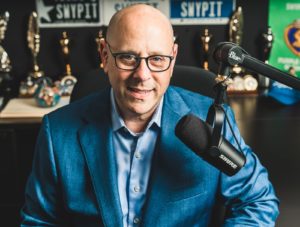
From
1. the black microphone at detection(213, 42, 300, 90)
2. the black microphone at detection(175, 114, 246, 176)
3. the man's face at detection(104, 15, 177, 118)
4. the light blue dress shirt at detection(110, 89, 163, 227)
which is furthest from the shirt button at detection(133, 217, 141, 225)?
the black microphone at detection(213, 42, 300, 90)

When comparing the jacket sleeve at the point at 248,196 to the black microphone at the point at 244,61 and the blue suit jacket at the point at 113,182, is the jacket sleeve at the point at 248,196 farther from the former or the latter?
the black microphone at the point at 244,61

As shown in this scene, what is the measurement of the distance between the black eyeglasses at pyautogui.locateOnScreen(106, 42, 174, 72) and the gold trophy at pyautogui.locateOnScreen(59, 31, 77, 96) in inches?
43.1

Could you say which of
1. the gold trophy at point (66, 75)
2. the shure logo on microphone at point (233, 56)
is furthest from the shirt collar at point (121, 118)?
the gold trophy at point (66, 75)

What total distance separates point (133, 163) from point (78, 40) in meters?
1.26

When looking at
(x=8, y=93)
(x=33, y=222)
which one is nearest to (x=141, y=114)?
(x=33, y=222)

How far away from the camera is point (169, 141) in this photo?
3.58 ft

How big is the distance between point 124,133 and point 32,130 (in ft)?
2.65

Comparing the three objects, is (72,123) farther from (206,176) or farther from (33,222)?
(206,176)

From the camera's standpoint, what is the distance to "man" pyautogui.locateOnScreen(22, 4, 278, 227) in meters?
1.05

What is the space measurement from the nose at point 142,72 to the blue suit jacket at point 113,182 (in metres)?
0.17

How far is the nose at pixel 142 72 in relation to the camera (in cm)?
98

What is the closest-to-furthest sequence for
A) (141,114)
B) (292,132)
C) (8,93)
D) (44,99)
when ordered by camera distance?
(141,114)
(292,132)
(44,99)
(8,93)

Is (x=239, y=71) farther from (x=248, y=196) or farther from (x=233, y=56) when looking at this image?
(x=233, y=56)

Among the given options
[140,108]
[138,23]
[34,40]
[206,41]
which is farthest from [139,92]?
[34,40]
